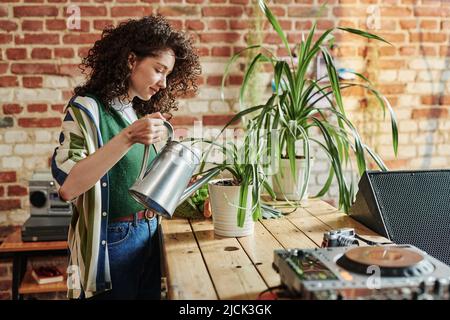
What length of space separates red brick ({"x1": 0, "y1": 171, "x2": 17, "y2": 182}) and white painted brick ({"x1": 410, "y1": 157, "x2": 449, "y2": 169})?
230 cm

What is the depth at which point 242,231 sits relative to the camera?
5.32 feet

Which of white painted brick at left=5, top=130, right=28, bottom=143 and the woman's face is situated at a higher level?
the woman's face

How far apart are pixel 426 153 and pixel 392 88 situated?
0.46 meters

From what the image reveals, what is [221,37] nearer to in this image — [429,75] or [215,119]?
[215,119]

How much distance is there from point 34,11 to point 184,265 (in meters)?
1.99

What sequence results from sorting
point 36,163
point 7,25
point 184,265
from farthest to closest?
point 36,163 → point 7,25 → point 184,265

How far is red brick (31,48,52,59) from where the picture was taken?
2826 mm

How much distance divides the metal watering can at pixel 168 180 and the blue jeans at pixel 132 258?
40 cm

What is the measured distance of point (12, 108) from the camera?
284 cm

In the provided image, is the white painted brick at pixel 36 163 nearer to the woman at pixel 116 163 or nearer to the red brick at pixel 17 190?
the red brick at pixel 17 190

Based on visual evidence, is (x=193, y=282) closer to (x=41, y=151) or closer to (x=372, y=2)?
(x=41, y=151)

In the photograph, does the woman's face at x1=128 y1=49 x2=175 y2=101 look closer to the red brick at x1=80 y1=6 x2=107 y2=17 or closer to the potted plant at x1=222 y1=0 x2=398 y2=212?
the potted plant at x1=222 y1=0 x2=398 y2=212

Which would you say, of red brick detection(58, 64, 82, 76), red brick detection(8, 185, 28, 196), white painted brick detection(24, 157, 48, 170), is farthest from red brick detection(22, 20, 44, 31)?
red brick detection(8, 185, 28, 196)

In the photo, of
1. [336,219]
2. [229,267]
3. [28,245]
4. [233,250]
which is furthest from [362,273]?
[28,245]
